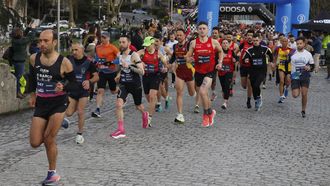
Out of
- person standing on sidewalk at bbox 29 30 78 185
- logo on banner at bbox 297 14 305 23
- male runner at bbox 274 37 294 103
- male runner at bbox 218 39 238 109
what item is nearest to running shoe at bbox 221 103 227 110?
male runner at bbox 218 39 238 109

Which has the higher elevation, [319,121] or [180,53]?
[180,53]

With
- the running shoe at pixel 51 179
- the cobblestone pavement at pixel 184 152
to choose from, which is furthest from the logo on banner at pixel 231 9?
the running shoe at pixel 51 179

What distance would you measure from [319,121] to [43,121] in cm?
729

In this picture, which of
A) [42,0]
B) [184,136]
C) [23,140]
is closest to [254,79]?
[184,136]

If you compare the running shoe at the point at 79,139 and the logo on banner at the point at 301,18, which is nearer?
the running shoe at the point at 79,139

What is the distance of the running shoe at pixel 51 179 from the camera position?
6648 millimetres

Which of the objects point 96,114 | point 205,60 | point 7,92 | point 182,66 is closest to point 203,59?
point 205,60

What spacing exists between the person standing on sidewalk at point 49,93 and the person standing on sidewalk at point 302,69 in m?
7.14

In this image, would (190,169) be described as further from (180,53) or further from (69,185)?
(180,53)

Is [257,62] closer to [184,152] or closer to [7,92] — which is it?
[7,92]

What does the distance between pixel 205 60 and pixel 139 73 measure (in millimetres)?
1798

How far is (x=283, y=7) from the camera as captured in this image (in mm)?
31688

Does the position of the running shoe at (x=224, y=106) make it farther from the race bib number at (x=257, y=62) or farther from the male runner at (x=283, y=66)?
the male runner at (x=283, y=66)

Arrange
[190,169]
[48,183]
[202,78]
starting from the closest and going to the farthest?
[48,183] → [190,169] → [202,78]
